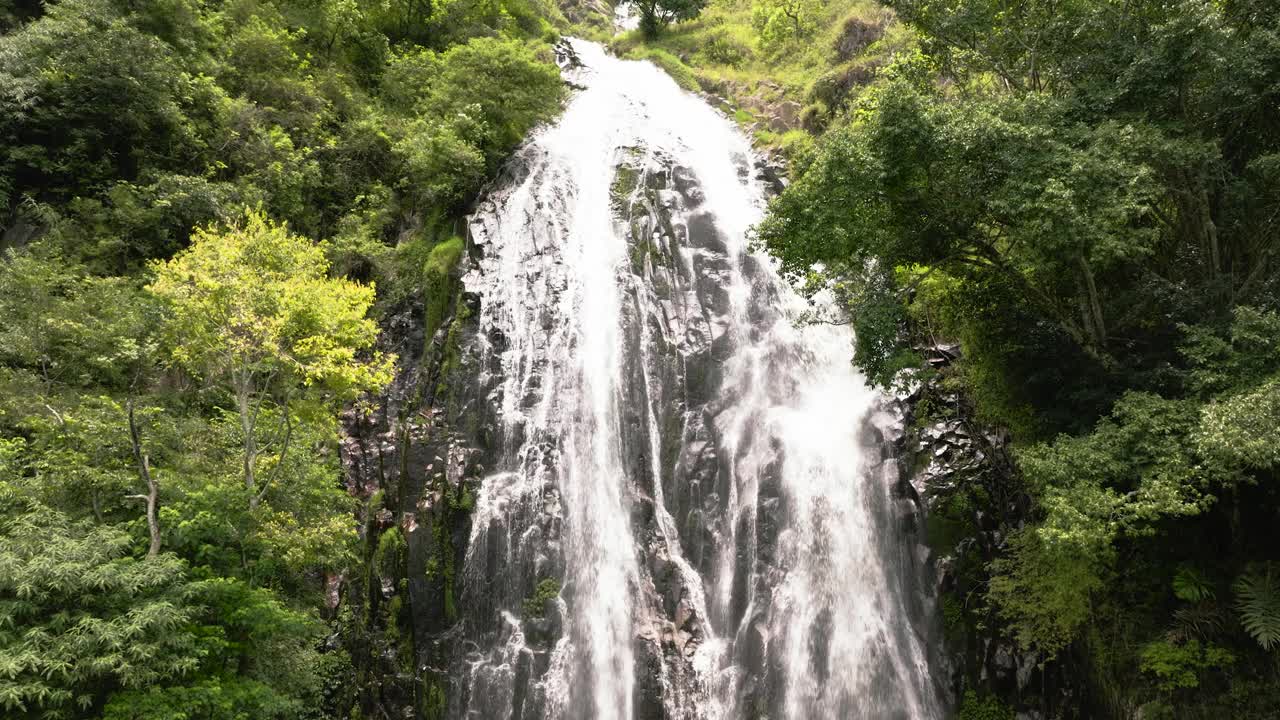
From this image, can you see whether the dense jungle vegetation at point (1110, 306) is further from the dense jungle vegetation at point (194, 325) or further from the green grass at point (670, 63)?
the green grass at point (670, 63)

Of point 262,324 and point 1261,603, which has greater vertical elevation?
point 262,324

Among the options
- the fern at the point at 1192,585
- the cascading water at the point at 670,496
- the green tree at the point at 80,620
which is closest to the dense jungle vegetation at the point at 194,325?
the green tree at the point at 80,620

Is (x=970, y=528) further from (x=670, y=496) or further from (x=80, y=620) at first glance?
(x=80, y=620)

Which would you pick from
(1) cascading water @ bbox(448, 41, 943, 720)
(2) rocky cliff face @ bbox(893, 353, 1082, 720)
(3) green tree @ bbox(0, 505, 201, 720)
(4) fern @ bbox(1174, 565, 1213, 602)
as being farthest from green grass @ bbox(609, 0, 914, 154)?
(3) green tree @ bbox(0, 505, 201, 720)

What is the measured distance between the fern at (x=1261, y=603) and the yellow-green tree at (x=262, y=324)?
12.5m

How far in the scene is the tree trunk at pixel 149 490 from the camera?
348 inches

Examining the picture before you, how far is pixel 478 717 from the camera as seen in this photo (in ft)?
40.0

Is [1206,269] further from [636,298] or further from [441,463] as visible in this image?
[441,463]

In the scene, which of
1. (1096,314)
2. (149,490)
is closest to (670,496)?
(1096,314)

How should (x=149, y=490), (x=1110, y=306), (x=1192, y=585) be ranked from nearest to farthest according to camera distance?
(x=1192, y=585)
(x=149, y=490)
(x=1110, y=306)

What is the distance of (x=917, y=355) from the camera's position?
11617 millimetres

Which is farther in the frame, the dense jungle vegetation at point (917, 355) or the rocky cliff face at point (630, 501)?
the rocky cliff face at point (630, 501)

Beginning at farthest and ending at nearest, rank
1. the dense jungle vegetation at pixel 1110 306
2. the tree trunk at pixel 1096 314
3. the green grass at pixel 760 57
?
the green grass at pixel 760 57 < the tree trunk at pixel 1096 314 < the dense jungle vegetation at pixel 1110 306

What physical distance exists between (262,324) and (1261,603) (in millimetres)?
13966
